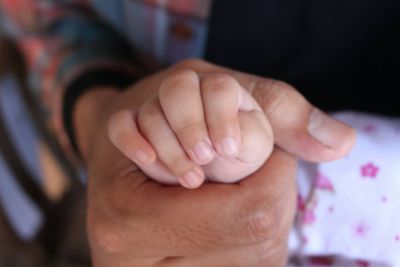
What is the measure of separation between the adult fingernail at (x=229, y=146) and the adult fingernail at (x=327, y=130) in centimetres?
10

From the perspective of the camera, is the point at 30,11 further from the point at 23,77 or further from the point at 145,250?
the point at 145,250

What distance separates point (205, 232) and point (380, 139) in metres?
0.22

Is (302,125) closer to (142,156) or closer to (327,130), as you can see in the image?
(327,130)

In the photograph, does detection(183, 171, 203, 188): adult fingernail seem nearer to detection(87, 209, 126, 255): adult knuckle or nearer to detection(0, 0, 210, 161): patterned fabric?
detection(87, 209, 126, 255): adult knuckle

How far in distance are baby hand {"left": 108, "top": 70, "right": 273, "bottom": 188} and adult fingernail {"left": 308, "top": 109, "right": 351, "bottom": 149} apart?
43mm

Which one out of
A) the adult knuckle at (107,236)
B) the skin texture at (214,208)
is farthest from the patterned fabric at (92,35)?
the adult knuckle at (107,236)

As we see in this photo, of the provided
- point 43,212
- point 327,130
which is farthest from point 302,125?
point 43,212

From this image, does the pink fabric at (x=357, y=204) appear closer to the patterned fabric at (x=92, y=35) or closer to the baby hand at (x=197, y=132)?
the baby hand at (x=197, y=132)

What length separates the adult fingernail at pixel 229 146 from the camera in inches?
14.3

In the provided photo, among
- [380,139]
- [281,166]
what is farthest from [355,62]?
[281,166]

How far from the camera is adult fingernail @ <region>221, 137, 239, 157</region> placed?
1.19 ft

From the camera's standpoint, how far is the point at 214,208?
41 cm

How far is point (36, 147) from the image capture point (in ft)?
3.51

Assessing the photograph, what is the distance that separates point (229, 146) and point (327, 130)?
0.11 metres
